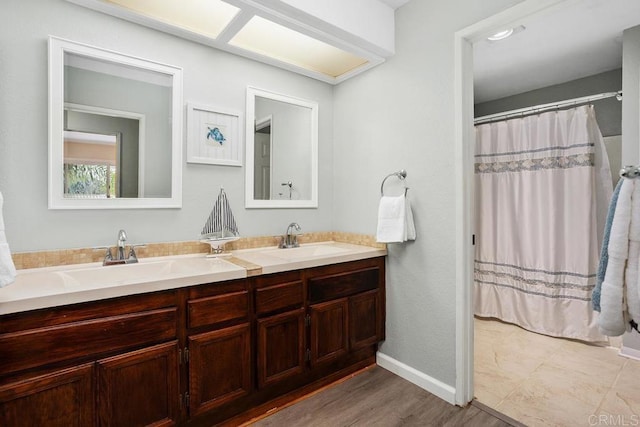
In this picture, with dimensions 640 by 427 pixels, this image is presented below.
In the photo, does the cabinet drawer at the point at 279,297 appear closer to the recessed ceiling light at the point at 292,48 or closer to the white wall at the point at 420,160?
the white wall at the point at 420,160

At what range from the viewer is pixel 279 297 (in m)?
1.73

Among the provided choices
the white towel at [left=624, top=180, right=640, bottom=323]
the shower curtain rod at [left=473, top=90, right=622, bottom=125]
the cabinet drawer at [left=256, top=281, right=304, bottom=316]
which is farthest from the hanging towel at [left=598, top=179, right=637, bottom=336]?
the shower curtain rod at [left=473, top=90, right=622, bottom=125]

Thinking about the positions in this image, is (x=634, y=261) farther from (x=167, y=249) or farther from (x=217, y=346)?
(x=167, y=249)

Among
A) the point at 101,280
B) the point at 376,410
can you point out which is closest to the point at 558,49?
Result: the point at 376,410

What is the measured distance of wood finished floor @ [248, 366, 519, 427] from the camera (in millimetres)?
1674

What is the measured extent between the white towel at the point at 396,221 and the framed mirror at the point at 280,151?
0.71 m

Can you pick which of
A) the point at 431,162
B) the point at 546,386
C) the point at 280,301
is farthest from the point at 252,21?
the point at 546,386

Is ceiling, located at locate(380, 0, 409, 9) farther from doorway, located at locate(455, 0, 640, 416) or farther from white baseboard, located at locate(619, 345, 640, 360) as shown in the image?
white baseboard, located at locate(619, 345, 640, 360)

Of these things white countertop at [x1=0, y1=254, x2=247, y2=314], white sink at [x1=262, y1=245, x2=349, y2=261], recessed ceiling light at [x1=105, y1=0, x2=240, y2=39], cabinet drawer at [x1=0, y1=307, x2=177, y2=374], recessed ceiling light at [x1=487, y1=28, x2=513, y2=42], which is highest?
recessed ceiling light at [x1=487, y1=28, x2=513, y2=42]

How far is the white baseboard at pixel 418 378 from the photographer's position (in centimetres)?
186

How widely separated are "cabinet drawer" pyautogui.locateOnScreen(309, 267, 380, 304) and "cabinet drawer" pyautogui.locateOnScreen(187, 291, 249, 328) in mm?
440

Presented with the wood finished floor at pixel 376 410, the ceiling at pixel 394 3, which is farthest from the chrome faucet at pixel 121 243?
the ceiling at pixel 394 3

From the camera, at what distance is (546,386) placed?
2004 mm

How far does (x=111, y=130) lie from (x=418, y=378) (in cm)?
240
